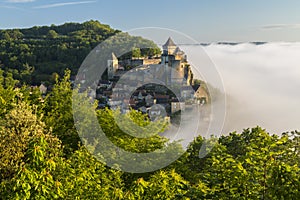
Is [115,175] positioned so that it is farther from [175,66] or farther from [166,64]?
[166,64]

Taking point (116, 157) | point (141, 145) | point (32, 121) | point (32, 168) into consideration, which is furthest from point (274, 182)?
point (141, 145)

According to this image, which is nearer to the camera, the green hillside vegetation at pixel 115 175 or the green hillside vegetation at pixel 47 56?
the green hillside vegetation at pixel 115 175

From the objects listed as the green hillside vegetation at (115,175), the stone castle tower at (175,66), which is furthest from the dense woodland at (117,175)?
the stone castle tower at (175,66)

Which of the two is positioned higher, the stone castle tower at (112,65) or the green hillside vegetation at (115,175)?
the stone castle tower at (112,65)

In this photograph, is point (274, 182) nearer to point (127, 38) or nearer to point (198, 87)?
point (198, 87)

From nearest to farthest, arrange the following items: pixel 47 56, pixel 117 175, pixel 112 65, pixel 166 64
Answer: pixel 117 175 < pixel 166 64 < pixel 112 65 < pixel 47 56

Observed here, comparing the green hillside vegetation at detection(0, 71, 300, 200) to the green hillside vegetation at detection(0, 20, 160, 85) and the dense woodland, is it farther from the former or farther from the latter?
the green hillside vegetation at detection(0, 20, 160, 85)

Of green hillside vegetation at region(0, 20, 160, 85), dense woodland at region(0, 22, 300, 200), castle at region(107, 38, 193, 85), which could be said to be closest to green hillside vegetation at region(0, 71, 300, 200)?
dense woodland at region(0, 22, 300, 200)

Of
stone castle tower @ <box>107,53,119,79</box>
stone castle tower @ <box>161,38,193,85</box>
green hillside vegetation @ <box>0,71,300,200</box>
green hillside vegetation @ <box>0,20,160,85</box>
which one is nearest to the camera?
green hillside vegetation @ <box>0,71,300,200</box>

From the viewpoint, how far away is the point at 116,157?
10242 mm

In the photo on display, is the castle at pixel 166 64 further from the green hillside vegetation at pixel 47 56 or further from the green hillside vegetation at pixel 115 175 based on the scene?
the green hillside vegetation at pixel 115 175

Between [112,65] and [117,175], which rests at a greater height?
[112,65]

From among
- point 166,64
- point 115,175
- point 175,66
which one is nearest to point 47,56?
point 166,64

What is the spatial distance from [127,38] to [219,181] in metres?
61.2
